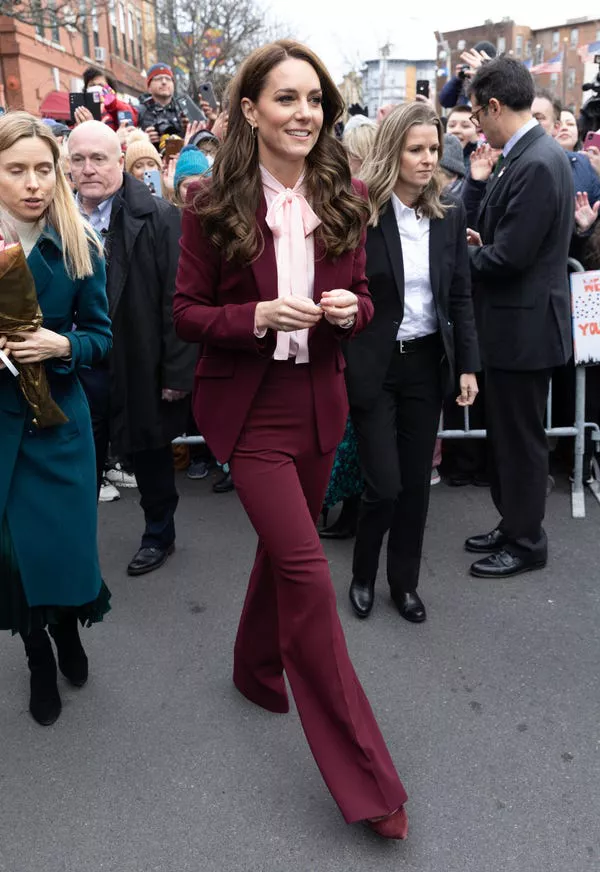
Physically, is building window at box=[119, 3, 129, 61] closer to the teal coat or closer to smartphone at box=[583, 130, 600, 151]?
smartphone at box=[583, 130, 600, 151]

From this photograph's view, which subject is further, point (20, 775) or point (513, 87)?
point (513, 87)

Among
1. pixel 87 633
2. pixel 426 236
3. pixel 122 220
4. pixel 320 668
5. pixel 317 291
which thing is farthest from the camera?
pixel 122 220

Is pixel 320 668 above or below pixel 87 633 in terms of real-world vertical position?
above

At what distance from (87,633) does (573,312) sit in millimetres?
3479

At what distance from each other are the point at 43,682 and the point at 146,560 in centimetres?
137

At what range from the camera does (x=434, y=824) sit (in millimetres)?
2504

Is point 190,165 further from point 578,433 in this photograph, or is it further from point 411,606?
point 411,606

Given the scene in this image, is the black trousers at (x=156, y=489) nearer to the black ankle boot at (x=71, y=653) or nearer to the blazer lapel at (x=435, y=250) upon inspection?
the black ankle boot at (x=71, y=653)

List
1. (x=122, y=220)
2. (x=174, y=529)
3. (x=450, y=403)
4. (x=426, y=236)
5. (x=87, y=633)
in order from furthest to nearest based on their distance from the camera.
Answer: (x=450, y=403)
(x=174, y=529)
(x=122, y=220)
(x=87, y=633)
(x=426, y=236)

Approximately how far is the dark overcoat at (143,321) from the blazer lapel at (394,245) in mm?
1243

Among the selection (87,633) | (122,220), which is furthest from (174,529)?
(122,220)

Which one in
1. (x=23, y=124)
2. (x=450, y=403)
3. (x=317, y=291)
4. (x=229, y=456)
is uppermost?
(x=23, y=124)

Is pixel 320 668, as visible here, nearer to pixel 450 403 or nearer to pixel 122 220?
pixel 122 220

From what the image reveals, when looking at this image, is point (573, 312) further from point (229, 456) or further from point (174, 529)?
point (229, 456)
